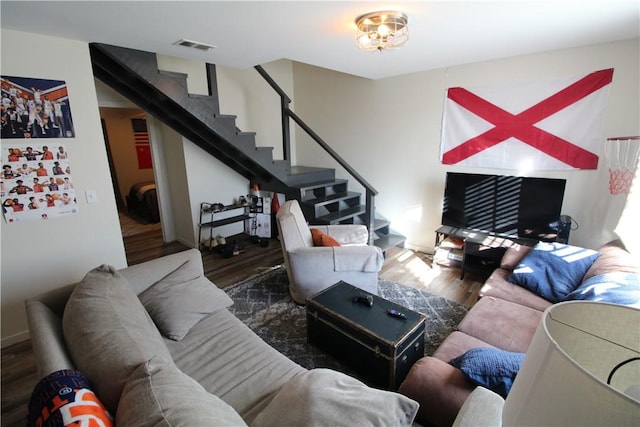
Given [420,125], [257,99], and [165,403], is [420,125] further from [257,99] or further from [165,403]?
[165,403]

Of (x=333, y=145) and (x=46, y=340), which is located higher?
(x=333, y=145)

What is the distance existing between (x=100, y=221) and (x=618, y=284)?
377 cm

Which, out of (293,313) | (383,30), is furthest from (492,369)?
(383,30)

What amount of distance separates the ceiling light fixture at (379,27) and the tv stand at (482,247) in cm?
210

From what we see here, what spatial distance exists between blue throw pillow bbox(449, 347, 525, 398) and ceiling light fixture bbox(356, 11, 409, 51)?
199 cm

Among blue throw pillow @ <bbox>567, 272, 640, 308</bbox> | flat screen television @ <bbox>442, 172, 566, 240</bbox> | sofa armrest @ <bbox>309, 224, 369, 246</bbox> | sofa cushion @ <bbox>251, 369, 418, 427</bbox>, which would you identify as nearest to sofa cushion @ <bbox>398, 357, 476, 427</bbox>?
sofa cushion @ <bbox>251, 369, 418, 427</bbox>

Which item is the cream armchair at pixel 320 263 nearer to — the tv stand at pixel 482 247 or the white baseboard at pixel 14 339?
the tv stand at pixel 482 247

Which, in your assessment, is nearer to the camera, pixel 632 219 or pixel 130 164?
pixel 632 219

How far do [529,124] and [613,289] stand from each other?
6.54ft

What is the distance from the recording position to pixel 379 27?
78.4 inches

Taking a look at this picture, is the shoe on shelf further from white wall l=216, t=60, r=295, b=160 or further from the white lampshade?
the white lampshade

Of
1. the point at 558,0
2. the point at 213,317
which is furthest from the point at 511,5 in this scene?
the point at 213,317

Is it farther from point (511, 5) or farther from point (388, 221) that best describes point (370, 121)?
point (511, 5)

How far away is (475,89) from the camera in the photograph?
3.32 m
